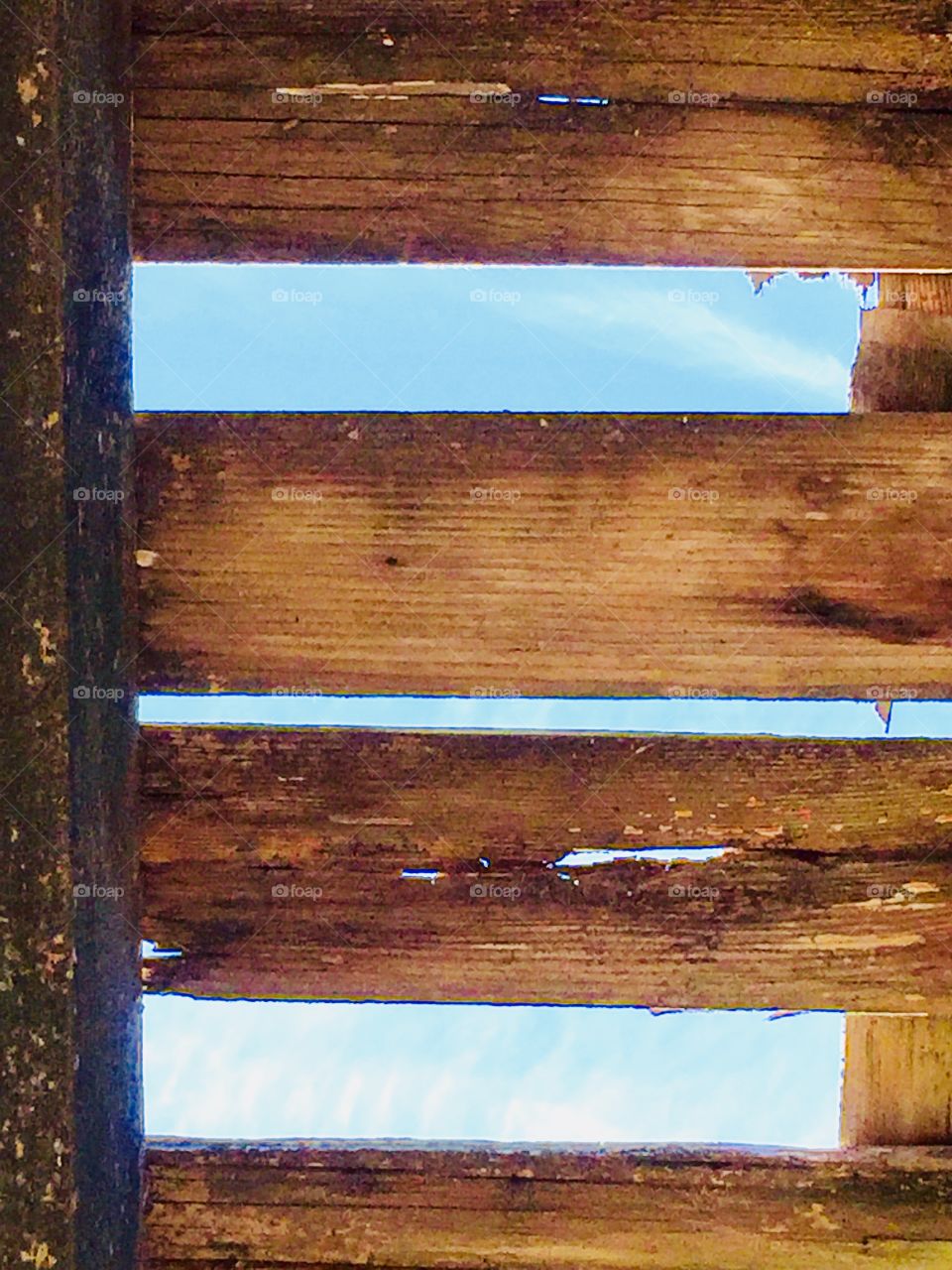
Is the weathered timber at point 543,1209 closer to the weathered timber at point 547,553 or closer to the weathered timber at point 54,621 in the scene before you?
the weathered timber at point 54,621

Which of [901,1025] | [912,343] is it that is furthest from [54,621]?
[901,1025]

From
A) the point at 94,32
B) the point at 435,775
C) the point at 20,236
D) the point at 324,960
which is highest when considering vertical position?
the point at 94,32

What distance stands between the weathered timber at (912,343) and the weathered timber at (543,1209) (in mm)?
1307

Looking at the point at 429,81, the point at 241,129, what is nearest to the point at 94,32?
the point at 241,129

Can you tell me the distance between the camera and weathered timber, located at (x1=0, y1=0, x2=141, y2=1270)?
58.9 inches

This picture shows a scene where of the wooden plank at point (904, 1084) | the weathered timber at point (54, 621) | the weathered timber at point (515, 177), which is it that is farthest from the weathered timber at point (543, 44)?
the wooden plank at point (904, 1084)

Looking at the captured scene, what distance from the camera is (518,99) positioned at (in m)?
1.77

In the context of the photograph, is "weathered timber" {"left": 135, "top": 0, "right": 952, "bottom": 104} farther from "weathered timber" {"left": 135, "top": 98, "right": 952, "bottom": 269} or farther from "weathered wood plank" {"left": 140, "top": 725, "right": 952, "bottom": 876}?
"weathered wood plank" {"left": 140, "top": 725, "right": 952, "bottom": 876}

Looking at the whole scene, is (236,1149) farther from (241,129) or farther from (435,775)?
(241,129)

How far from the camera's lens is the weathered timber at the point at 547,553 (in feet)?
5.90

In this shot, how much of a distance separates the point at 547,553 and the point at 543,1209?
3.65 ft

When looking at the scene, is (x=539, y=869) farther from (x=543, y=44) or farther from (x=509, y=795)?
(x=543, y=44)

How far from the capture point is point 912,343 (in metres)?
1.87

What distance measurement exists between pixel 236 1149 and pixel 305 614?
36.8 inches
